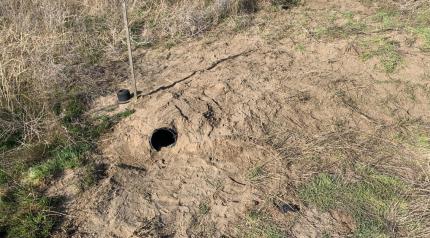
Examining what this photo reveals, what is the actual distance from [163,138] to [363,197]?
207 centimetres

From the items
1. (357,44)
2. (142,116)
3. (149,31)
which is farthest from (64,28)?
(357,44)

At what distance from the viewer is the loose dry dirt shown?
3.49 meters

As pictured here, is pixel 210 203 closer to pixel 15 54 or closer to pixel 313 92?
pixel 313 92

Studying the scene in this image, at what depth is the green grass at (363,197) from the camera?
133 inches

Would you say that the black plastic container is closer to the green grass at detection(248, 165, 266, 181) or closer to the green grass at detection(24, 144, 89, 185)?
the green grass at detection(24, 144, 89, 185)

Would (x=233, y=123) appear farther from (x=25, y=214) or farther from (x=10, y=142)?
(x=10, y=142)

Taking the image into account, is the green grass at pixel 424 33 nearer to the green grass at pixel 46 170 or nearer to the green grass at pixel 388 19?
the green grass at pixel 388 19

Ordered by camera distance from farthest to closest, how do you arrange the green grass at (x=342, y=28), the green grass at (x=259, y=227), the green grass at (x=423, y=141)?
the green grass at (x=342, y=28) < the green grass at (x=423, y=141) < the green grass at (x=259, y=227)

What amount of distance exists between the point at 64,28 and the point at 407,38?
4.98 metres

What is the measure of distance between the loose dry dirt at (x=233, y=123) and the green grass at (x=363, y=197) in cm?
10

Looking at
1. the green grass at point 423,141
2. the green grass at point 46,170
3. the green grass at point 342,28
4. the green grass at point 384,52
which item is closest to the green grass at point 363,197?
the green grass at point 423,141

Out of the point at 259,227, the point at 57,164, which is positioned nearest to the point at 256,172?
the point at 259,227

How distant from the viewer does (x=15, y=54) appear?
5.23m

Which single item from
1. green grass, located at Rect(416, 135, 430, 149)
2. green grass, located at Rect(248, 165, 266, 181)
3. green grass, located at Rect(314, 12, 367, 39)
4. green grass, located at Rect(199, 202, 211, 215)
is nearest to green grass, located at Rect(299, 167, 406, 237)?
green grass, located at Rect(248, 165, 266, 181)
